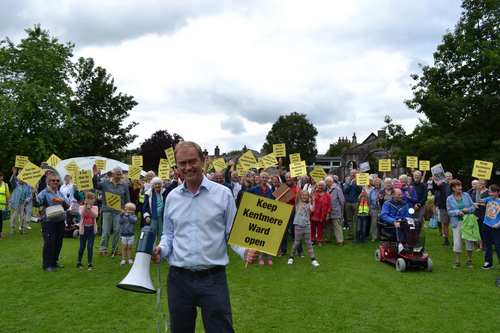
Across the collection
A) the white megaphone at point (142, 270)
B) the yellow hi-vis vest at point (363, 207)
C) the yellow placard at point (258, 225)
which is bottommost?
the yellow hi-vis vest at point (363, 207)

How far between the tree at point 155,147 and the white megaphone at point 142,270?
143ft

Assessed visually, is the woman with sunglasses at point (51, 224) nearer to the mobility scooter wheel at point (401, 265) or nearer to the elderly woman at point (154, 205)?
the elderly woman at point (154, 205)

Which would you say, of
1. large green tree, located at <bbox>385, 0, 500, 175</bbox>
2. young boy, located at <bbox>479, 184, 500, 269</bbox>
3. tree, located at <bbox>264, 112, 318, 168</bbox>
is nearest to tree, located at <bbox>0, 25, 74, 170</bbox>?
large green tree, located at <bbox>385, 0, 500, 175</bbox>

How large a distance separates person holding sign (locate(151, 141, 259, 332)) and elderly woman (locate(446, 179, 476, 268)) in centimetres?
764

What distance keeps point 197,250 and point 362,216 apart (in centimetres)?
1004

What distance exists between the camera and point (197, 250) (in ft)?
9.32

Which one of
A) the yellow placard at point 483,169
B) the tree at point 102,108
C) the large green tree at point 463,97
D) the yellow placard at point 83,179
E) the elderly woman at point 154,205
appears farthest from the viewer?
the tree at point 102,108

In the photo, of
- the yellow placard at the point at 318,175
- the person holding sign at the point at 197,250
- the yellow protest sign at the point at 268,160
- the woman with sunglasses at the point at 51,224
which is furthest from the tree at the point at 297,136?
the person holding sign at the point at 197,250

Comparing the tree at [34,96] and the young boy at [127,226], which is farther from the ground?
the tree at [34,96]

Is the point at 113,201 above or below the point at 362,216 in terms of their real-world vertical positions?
above

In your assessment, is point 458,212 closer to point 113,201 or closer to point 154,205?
point 154,205

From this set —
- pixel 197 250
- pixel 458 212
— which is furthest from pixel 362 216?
pixel 197 250

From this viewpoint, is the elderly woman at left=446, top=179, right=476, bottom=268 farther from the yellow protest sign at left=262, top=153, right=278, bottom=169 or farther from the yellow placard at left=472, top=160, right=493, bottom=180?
the yellow protest sign at left=262, top=153, right=278, bottom=169

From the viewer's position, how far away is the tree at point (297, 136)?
217ft
